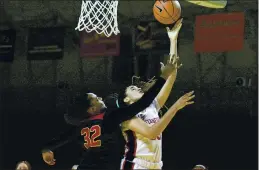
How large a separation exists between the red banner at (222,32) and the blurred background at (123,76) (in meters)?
0.25

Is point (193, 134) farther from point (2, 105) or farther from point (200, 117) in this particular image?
point (2, 105)

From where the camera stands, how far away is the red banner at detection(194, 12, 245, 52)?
372 inches

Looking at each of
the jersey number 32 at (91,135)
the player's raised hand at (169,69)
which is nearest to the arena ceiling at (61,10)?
the jersey number 32 at (91,135)

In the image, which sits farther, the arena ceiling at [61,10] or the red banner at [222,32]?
the arena ceiling at [61,10]

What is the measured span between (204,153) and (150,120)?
4203mm

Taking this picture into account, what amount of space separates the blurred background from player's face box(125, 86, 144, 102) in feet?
11.4

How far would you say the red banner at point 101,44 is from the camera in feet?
33.1

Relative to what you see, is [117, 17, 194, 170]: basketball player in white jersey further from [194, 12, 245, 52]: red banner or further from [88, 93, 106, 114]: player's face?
[194, 12, 245, 52]: red banner

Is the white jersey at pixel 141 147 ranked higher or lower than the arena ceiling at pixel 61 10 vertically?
lower

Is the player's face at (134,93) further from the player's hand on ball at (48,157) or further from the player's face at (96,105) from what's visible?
the player's hand on ball at (48,157)

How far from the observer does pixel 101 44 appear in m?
→ 10.1

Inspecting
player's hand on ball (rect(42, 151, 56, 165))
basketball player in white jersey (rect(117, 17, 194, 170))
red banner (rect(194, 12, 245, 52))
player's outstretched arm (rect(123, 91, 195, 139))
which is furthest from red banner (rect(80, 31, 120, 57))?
player's outstretched arm (rect(123, 91, 195, 139))

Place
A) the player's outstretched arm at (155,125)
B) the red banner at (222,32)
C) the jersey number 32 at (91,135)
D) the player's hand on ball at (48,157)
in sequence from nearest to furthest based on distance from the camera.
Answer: the player's outstretched arm at (155,125) → the jersey number 32 at (91,135) → the player's hand on ball at (48,157) → the red banner at (222,32)

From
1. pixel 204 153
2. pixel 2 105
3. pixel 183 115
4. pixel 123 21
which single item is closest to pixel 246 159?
pixel 204 153
